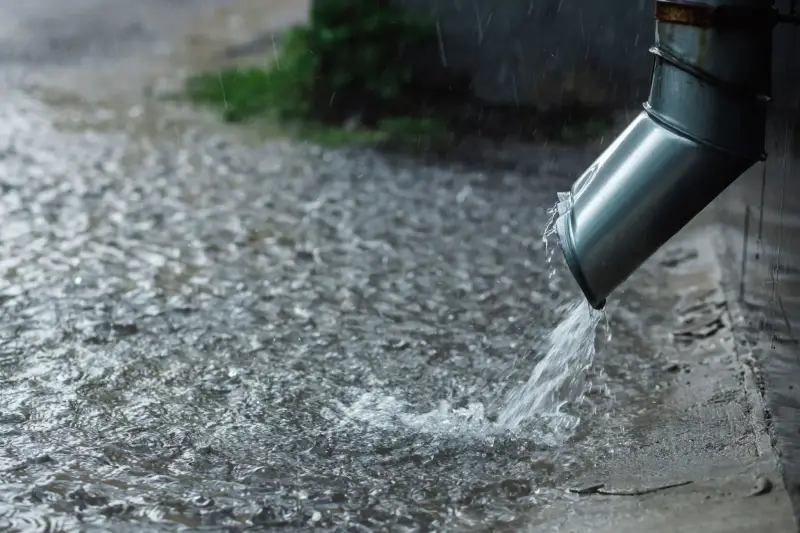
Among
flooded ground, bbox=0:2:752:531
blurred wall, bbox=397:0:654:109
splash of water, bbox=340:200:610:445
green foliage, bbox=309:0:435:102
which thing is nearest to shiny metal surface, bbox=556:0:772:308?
splash of water, bbox=340:200:610:445

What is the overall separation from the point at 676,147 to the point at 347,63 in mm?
5850

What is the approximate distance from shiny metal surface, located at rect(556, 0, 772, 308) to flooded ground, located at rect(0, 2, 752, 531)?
81 centimetres

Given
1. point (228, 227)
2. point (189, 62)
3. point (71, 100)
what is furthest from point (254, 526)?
point (189, 62)

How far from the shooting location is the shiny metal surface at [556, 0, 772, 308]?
292cm

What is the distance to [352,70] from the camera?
859 centimetres

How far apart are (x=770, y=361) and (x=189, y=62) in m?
8.17

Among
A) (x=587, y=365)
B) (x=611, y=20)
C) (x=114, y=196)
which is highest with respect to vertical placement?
(x=611, y=20)

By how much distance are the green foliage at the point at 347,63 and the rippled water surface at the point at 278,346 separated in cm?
124

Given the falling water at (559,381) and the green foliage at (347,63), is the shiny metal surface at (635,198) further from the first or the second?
the green foliage at (347,63)

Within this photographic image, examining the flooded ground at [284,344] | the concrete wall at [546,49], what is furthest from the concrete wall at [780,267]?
the concrete wall at [546,49]

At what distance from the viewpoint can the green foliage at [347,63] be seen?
28.0 ft

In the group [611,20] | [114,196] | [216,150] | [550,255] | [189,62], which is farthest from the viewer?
[189,62]

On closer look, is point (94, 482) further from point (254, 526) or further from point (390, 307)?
point (390, 307)

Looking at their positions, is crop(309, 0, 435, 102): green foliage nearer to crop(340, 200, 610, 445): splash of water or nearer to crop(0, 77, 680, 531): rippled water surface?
crop(0, 77, 680, 531): rippled water surface
